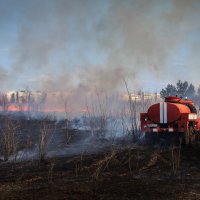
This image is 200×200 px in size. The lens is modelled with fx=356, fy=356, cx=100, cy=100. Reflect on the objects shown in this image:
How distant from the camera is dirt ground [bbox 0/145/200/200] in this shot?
8752mm

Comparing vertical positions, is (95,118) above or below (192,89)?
below

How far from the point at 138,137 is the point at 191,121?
5.65 metres

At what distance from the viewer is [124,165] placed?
1348cm

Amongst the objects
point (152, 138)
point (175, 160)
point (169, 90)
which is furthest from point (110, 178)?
point (169, 90)

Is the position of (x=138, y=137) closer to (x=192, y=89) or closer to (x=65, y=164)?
(x=65, y=164)

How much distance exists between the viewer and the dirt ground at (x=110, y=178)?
8.75m

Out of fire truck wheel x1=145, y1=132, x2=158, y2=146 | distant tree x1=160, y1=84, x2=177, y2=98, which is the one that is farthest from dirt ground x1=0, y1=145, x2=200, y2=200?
distant tree x1=160, y1=84, x2=177, y2=98

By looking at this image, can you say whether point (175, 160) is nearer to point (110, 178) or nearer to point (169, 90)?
point (110, 178)

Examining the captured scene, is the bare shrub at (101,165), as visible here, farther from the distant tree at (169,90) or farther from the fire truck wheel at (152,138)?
the distant tree at (169,90)

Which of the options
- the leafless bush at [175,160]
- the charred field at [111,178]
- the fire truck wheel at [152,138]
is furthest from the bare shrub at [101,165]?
the fire truck wheel at [152,138]

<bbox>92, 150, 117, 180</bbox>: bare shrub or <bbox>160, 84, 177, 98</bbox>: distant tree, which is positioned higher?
<bbox>160, 84, 177, 98</bbox>: distant tree

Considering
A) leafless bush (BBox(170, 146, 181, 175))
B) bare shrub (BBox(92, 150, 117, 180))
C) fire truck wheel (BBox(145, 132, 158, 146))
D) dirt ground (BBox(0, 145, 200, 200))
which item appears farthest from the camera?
fire truck wheel (BBox(145, 132, 158, 146))

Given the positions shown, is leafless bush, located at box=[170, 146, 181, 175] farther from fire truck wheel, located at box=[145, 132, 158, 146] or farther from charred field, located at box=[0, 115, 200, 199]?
fire truck wheel, located at box=[145, 132, 158, 146]

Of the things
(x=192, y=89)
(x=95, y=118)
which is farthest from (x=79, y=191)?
(x=192, y=89)
